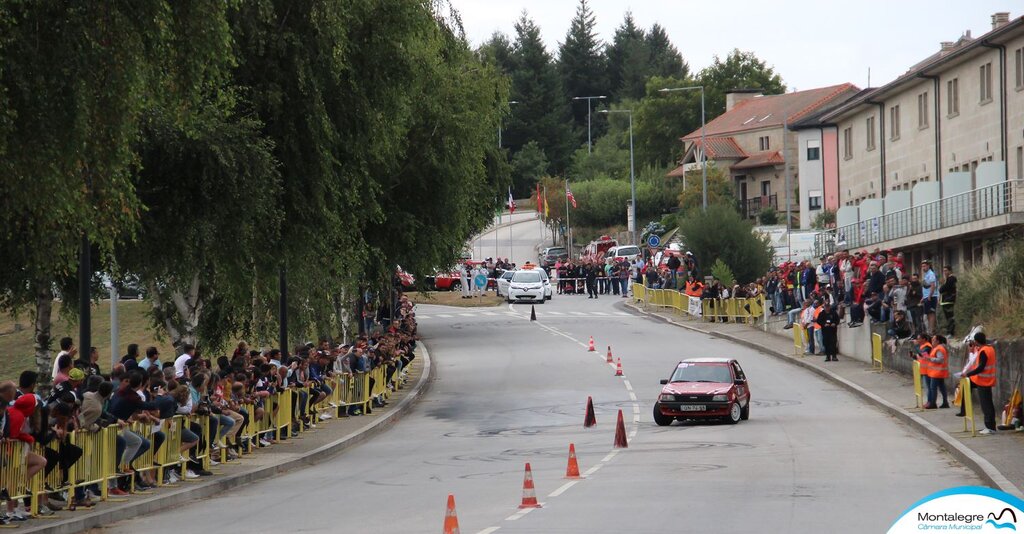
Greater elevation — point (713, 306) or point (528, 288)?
point (528, 288)

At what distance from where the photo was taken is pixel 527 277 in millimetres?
76562

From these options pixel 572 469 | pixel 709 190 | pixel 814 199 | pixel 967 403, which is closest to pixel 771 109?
pixel 709 190

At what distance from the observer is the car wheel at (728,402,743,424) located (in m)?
29.1

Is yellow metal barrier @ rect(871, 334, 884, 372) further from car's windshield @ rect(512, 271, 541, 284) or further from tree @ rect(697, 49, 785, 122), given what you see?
tree @ rect(697, 49, 785, 122)

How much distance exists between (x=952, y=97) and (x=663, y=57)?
12770cm

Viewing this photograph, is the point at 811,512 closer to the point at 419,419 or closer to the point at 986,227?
the point at 419,419

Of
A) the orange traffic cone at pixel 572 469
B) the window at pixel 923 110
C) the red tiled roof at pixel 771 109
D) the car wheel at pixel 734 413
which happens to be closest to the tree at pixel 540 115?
the red tiled roof at pixel 771 109

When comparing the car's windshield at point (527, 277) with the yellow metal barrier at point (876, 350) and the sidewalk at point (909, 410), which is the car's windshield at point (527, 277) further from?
the yellow metal barrier at point (876, 350)

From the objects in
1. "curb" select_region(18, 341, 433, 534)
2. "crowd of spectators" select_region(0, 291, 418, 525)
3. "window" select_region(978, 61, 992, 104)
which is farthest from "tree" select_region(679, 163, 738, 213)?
"crowd of spectators" select_region(0, 291, 418, 525)

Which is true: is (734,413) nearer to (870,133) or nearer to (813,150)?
(870,133)

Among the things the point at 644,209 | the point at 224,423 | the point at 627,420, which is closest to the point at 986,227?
the point at 627,420

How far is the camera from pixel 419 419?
32594 millimetres

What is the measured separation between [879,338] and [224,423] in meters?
22.2

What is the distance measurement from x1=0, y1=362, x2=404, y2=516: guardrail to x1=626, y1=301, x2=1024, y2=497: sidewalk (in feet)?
36.5
